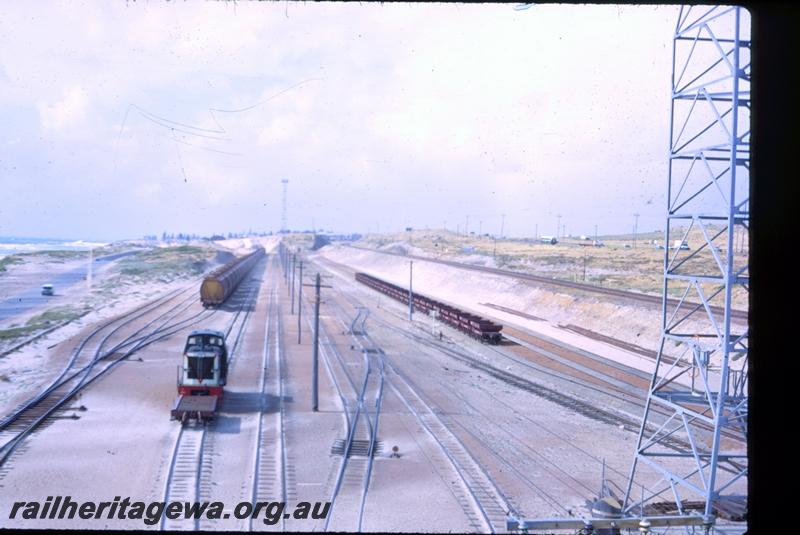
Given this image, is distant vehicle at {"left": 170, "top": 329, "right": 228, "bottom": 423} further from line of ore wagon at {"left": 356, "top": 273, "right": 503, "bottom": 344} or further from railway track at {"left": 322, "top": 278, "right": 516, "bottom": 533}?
line of ore wagon at {"left": 356, "top": 273, "right": 503, "bottom": 344}

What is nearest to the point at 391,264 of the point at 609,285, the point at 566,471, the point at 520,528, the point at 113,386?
the point at 609,285

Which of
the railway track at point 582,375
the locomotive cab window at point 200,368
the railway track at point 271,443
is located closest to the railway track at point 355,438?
the railway track at point 271,443

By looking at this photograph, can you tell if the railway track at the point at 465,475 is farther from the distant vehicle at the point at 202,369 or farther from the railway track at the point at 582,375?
the distant vehicle at the point at 202,369

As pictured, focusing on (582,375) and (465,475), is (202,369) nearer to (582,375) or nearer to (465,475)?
(465,475)

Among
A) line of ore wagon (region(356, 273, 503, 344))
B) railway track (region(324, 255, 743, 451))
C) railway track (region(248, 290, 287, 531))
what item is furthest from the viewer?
line of ore wagon (region(356, 273, 503, 344))

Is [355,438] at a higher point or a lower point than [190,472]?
lower

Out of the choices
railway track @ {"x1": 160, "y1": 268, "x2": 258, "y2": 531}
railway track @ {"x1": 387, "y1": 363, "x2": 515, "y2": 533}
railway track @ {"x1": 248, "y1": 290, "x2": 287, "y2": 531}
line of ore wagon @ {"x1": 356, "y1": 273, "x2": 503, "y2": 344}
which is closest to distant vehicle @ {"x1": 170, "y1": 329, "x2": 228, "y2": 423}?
railway track @ {"x1": 160, "y1": 268, "x2": 258, "y2": 531}

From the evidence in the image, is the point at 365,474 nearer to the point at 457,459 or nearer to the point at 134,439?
the point at 457,459

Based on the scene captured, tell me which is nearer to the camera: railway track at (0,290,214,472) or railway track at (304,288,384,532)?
railway track at (304,288,384,532)

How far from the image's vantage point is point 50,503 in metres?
11.4

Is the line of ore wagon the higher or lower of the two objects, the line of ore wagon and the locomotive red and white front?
the lower

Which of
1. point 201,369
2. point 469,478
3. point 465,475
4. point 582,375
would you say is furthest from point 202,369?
point 582,375

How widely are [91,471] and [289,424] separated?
5589 mm

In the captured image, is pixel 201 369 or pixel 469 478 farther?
pixel 201 369
